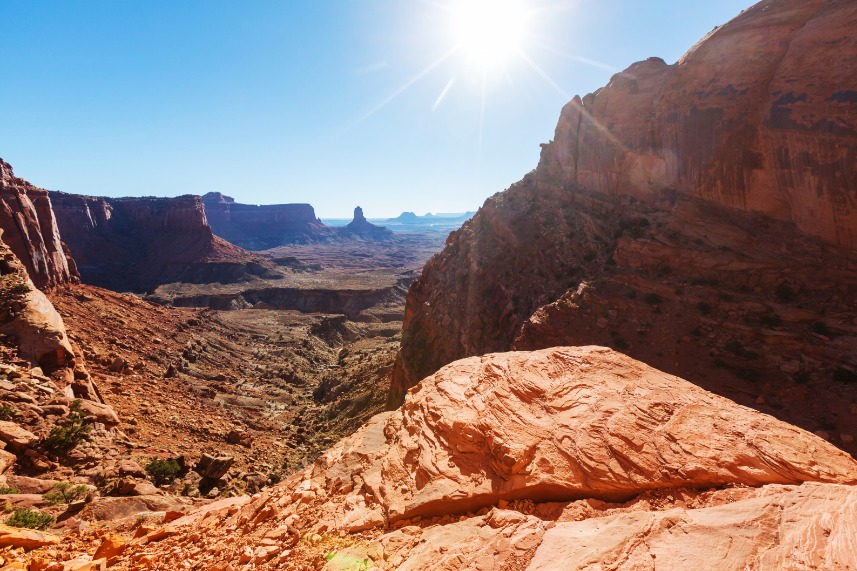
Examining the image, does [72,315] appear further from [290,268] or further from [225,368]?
[290,268]

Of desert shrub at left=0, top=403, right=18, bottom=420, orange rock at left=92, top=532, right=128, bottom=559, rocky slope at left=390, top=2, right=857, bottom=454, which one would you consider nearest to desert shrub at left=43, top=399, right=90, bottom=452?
desert shrub at left=0, top=403, right=18, bottom=420

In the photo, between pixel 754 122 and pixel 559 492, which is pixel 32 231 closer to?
pixel 559 492

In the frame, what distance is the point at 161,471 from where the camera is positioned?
15531mm

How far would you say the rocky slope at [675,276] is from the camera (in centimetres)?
1989

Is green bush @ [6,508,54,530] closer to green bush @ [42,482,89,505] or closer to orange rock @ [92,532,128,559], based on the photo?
green bush @ [42,482,89,505]

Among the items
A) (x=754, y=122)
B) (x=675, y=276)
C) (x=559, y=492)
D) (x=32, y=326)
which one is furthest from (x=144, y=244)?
(x=559, y=492)

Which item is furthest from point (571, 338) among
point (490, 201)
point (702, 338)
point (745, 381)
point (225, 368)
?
point (225, 368)

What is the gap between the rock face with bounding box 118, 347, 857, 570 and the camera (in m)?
4.38

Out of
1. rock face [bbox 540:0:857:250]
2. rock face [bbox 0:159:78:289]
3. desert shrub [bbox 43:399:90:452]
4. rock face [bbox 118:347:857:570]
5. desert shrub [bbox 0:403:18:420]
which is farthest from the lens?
rock face [bbox 0:159:78:289]

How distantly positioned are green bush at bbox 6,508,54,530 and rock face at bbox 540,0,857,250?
37067 millimetres

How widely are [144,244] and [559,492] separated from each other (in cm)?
14947

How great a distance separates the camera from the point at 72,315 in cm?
3684

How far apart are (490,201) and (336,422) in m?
27.5

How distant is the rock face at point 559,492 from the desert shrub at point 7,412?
10.8m
